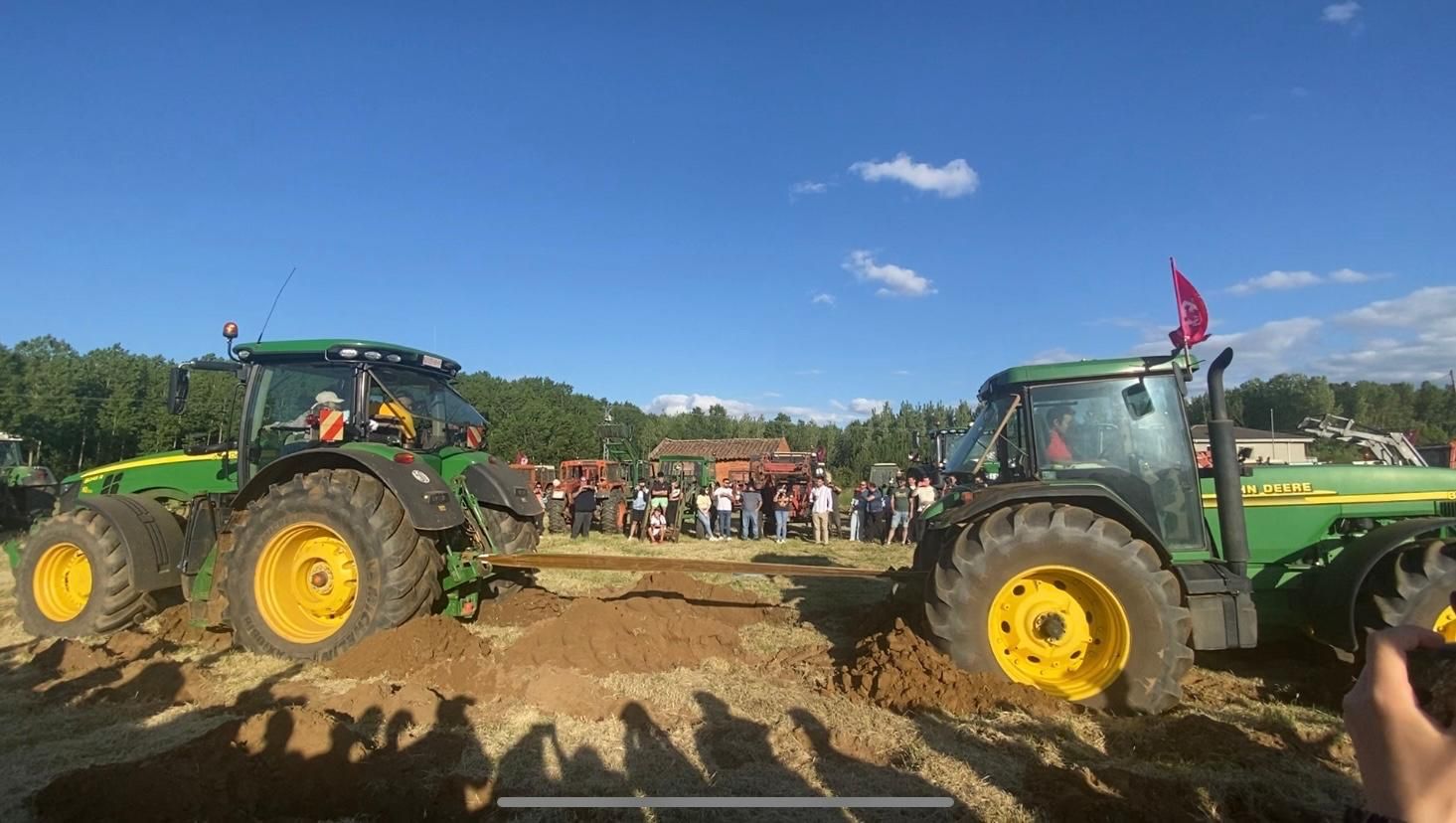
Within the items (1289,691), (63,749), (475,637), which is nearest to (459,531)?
(475,637)

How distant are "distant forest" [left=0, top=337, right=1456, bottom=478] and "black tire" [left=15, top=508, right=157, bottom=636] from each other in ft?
3.58

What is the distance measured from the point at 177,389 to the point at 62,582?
2026 mm

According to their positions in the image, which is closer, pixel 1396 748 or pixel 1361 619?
pixel 1396 748

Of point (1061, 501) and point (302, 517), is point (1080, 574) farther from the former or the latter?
point (302, 517)

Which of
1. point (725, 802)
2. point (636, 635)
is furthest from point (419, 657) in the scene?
point (725, 802)

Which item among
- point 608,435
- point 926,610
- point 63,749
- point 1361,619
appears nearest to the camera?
point 63,749

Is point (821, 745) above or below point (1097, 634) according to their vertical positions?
below

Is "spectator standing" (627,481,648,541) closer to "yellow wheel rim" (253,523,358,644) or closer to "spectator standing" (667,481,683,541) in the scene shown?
"spectator standing" (667,481,683,541)

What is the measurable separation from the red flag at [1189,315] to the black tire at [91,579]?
8238 millimetres

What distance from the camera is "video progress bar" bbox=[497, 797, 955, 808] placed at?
3.27m

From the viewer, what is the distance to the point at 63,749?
3.90 m

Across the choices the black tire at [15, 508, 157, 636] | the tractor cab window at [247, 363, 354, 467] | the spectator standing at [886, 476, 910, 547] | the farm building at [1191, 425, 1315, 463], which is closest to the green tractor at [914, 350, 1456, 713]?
the farm building at [1191, 425, 1315, 463]

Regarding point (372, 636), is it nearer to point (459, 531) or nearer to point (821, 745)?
point (459, 531)

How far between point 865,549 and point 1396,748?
14025 millimetres
